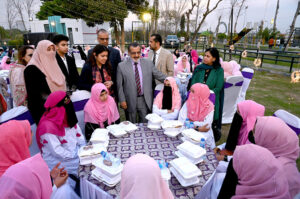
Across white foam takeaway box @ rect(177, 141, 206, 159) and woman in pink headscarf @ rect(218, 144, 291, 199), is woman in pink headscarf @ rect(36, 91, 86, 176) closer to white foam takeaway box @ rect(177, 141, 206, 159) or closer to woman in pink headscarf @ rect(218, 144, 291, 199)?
white foam takeaway box @ rect(177, 141, 206, 159)

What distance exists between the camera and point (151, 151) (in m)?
1.99

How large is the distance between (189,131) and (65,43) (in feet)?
9.89

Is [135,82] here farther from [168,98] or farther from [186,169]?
[186,169]

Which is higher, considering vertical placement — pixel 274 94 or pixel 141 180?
pixel 141 180

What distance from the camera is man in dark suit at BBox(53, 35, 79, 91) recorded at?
10.8 feet

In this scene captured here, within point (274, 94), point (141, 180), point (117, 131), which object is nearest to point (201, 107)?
point (117, 131)

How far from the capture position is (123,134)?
2279 mm

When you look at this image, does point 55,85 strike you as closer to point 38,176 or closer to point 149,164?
point 38,176

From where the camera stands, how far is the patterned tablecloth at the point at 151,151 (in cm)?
148

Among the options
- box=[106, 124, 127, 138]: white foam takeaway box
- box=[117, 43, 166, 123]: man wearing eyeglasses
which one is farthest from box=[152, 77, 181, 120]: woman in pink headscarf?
box=[106, 124, 127, 138]: white foam takeaway box

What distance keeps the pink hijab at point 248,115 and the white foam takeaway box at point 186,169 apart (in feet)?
3.89

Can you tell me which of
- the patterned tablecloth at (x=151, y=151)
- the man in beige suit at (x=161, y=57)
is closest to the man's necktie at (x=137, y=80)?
the patterned tablecloth at (x=151, y=151)

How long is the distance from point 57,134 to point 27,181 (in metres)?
0.98

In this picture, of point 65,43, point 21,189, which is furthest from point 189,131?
point 65,43
